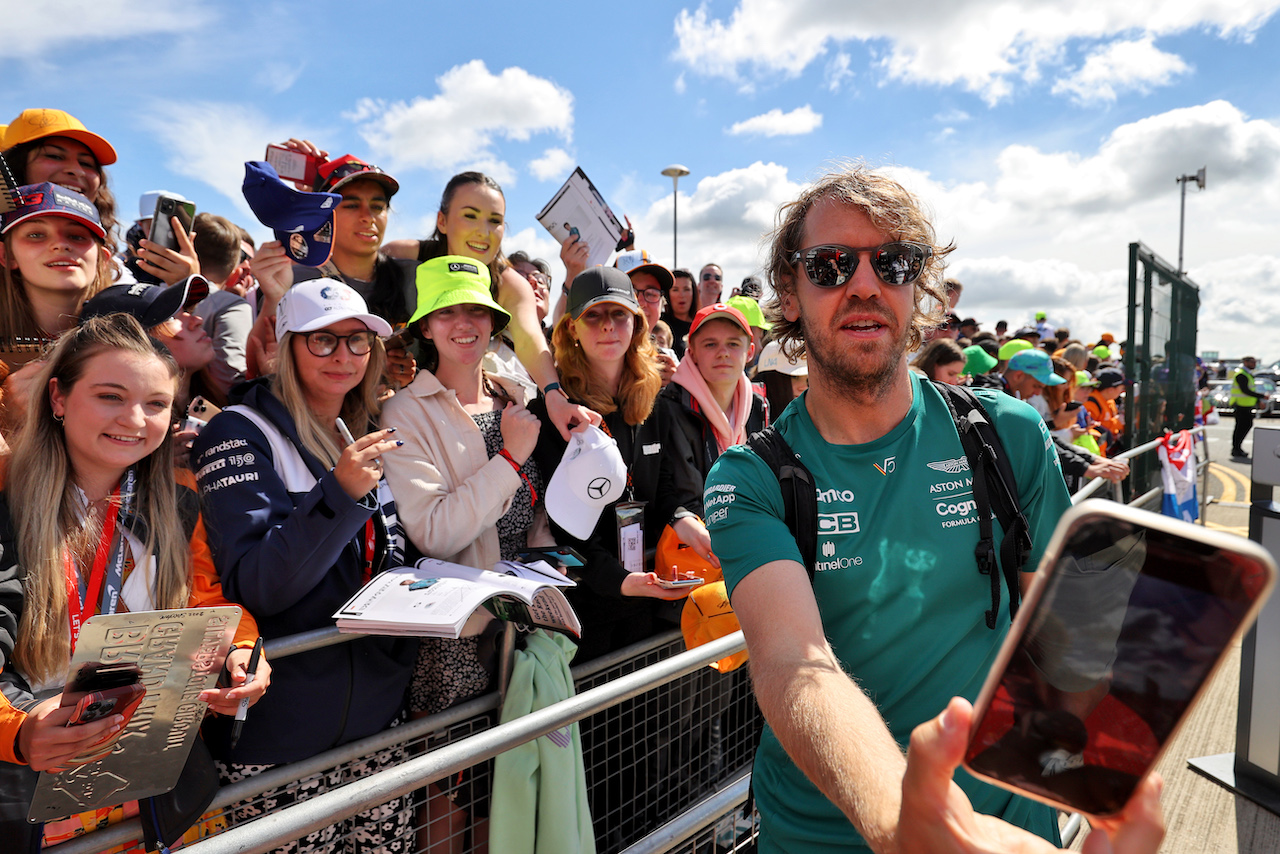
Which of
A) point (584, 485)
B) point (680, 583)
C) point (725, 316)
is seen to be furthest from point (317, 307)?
point (725, 316)

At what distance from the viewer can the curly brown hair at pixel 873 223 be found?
69.7 inches

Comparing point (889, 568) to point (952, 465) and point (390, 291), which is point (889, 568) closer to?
point (952, 465)

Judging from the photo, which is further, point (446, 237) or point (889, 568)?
point (446, 237)

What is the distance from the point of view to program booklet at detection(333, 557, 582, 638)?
2.10m

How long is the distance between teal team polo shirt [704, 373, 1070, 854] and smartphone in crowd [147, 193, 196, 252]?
2.77 m

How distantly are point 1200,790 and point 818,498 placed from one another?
147 inches

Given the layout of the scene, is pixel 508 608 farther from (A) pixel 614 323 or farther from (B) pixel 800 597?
(A) pixel 614 323

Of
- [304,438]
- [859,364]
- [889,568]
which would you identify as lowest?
[889,568]

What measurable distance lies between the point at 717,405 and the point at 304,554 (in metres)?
2.22

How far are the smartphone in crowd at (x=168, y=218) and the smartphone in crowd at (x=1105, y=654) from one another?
3.50 metres

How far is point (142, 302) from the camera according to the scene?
248cm

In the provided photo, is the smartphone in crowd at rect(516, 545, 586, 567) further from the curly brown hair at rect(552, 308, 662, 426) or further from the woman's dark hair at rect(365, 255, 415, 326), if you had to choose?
the woman's dark hair at rect(365, 255, 415, 326)

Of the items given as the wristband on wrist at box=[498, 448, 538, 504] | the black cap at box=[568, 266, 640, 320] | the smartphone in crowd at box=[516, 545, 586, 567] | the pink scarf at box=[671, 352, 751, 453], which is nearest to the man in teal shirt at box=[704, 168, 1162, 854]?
the smartphone in crowd at box=[516, 545, 586, 567]

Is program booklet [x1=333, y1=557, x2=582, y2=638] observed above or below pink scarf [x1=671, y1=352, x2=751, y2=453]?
below
